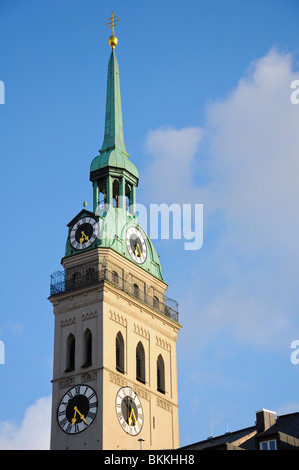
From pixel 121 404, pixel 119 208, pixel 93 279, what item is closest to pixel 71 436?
pixel 121 404

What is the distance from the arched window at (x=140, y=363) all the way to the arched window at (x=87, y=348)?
Result: 4.30 meters

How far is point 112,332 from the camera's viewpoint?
8294 cm

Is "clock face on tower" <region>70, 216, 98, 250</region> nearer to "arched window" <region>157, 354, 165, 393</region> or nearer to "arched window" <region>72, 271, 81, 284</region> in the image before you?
"arched window" <region>72, 271, 81, 284</region>

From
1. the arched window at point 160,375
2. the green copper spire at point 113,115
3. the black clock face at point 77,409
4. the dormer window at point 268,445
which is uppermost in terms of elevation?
the green copper spire at point 113,115

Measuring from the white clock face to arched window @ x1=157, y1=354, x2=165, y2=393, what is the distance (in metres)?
7.09

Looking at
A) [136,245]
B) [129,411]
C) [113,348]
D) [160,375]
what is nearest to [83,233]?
[136,245]

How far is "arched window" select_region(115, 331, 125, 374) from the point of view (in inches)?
3264

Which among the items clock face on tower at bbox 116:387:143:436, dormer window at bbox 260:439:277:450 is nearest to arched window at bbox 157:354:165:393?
clock face on tower at bbox 116:387:143:436

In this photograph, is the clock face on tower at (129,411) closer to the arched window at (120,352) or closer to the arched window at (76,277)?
the arched window at (120,352)

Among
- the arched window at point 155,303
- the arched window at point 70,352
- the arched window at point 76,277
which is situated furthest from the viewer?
the arched window at point 155,303

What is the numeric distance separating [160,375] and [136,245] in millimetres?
9289

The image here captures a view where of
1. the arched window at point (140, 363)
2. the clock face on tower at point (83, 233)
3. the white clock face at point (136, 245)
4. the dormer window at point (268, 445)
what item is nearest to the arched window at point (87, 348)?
the arched window at point (140, 363)

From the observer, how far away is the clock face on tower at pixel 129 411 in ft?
266
